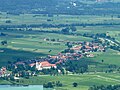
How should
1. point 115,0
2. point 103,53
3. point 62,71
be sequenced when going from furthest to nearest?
point 115,0
point 103,53
point 62,71

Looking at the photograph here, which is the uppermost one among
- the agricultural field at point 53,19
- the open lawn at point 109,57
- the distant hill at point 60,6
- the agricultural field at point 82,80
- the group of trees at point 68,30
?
the agricultural field at point 82,80

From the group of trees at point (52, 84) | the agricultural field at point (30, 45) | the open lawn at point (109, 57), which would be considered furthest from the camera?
the agricultural field at point (30, 45)

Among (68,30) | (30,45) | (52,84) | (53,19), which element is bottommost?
(53,19)

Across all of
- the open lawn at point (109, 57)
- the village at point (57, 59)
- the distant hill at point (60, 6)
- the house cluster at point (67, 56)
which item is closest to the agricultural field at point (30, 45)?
the village at point (57, 59)

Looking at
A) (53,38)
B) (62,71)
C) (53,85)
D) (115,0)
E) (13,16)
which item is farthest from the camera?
(115,0)

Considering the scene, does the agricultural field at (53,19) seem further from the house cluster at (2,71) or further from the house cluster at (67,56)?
the house cluster at (2,71)

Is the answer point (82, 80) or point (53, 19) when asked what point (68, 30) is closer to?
point (53, 19)

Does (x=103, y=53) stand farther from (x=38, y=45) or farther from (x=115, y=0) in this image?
(x=115, y=0)

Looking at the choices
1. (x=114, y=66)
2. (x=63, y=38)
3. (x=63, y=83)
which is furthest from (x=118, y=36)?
(x=63, y=83)

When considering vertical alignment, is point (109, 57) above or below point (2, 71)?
below

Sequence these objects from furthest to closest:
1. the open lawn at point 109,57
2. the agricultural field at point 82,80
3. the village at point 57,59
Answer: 1. the open lawn at point 109,57
2. the village at point 57,59
3. the agricultural field at point 82,80

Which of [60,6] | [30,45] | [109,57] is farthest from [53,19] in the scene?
[109,57]
